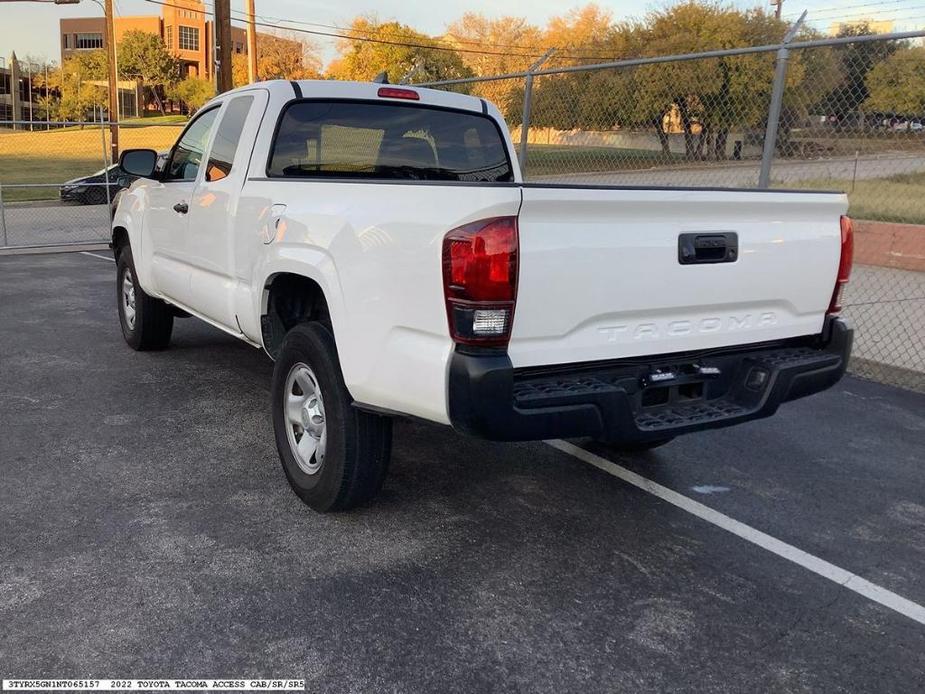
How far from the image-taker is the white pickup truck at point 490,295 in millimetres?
2982

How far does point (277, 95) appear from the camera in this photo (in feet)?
15.5

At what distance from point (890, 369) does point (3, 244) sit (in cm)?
1375

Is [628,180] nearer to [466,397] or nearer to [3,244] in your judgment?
[466,397]

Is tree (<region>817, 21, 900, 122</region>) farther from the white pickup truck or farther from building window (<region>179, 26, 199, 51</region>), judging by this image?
building window (<region>179, 26, 199, 51</region>)

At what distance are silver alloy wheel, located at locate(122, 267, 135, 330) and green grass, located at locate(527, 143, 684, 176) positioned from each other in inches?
233

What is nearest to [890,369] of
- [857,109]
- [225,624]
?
[857,109]

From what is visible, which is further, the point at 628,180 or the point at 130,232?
the point at 628,180

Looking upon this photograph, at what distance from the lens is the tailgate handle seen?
3344 millimetres

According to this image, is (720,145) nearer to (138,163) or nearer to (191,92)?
(138,163)

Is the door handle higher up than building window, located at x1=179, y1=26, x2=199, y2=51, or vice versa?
building window, located at x1=179, y1=26, x2=199, y2=51

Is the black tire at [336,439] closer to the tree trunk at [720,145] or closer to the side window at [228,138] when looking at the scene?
the side window at [228,138]

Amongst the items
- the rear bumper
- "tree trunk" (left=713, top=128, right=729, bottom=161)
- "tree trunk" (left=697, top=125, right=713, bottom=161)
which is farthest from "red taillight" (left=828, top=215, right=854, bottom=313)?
"tree trunk" (left=697, top=125, right=713, bottom=161)

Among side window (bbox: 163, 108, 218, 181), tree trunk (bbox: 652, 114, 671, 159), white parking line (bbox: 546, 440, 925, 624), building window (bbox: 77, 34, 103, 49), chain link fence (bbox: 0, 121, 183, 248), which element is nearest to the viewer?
Result: white parking line (bbox: 546, 440, 925, 624)

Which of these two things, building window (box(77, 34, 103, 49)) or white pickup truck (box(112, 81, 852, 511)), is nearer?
white pickup truck (box(112, 81, 852, 511))
